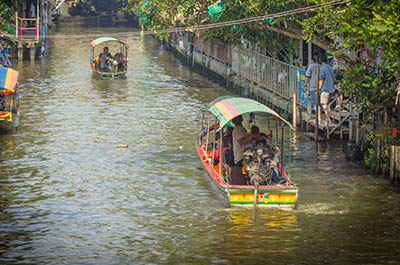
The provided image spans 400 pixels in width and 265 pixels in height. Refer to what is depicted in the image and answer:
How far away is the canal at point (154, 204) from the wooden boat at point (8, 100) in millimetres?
613

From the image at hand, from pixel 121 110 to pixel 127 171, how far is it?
10.8 meters

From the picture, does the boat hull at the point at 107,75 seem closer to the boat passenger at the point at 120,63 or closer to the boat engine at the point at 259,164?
the boat passenger at the point at 120,63

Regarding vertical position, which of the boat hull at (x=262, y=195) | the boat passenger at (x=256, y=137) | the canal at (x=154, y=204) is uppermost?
the boat passenger at (x=256, y=137)

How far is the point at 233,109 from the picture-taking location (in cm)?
2077

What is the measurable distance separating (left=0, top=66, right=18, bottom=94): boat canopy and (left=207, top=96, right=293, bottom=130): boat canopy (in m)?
8.36

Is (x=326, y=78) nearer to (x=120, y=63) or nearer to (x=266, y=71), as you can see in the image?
(x=266, y=71)

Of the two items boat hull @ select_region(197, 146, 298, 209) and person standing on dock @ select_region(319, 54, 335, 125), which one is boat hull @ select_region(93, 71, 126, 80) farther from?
boat hull @ select_region(197, 146, 298, 209)

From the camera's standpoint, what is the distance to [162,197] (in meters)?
21.5

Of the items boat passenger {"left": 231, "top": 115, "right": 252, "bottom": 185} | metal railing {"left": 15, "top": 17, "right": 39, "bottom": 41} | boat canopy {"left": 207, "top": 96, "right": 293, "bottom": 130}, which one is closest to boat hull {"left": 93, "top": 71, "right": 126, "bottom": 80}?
metal railing {"left": 15, "top": 17, "right": 39, "bottom": 41}

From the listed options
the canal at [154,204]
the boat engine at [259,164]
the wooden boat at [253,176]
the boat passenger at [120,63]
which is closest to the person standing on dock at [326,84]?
the canal at [154,204]

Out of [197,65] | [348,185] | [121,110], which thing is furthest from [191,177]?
[197,65]

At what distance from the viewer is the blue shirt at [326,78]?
87.8ft

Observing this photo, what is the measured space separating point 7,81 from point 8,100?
104 centimetres

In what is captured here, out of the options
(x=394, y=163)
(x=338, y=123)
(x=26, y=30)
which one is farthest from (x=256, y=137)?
(x=26, y=30)
